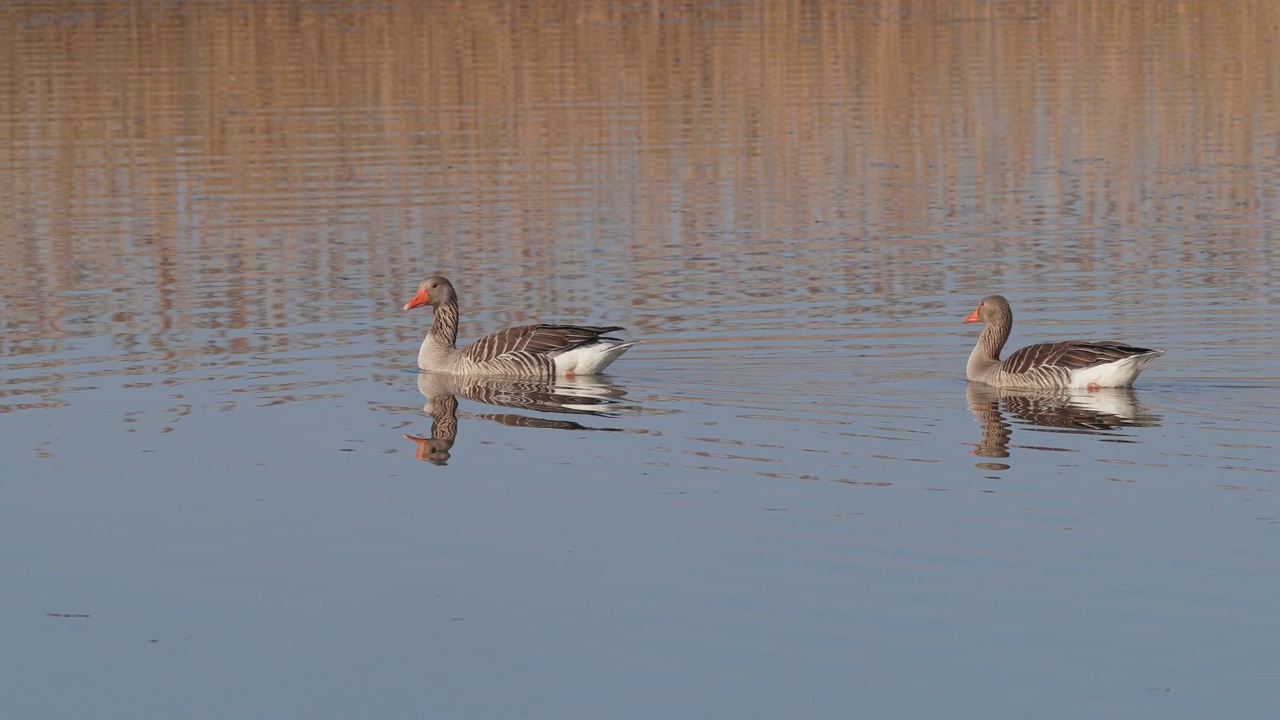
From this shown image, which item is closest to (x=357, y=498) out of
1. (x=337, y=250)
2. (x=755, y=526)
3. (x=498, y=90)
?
(x=755, y=526)

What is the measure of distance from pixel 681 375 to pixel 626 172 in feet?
44.5

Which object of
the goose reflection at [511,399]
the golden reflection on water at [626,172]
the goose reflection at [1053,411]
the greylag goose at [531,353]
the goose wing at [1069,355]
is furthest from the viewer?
the golden reflection on water at [626,172]

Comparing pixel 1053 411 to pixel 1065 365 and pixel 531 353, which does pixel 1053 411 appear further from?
pixel 531 353

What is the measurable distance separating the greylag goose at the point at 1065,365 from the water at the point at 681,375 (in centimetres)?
15

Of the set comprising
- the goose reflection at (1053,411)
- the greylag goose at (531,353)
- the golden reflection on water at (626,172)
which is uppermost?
the golden reflection on water at (626,172)

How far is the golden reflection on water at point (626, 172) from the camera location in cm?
1984

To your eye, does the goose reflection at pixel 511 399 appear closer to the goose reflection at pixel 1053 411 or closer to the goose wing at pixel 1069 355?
the goose reflection at pixel 1053 411

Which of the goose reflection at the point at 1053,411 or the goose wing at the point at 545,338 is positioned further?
the goose wing at the point at 545,338

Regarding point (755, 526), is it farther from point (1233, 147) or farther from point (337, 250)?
point (1233, 147)

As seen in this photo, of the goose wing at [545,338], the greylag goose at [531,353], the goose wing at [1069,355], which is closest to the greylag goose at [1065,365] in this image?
the goose wing at [1069,355]

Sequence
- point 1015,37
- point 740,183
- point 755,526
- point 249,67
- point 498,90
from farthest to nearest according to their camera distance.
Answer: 1. point 1015,37
2. point 249,67
3. point 498,90
4. point 740,183
5. point 755,526

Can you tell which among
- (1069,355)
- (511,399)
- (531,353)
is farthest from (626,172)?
(1069,355)

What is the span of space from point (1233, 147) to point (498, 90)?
15.4m

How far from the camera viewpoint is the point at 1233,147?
30.1 metres
